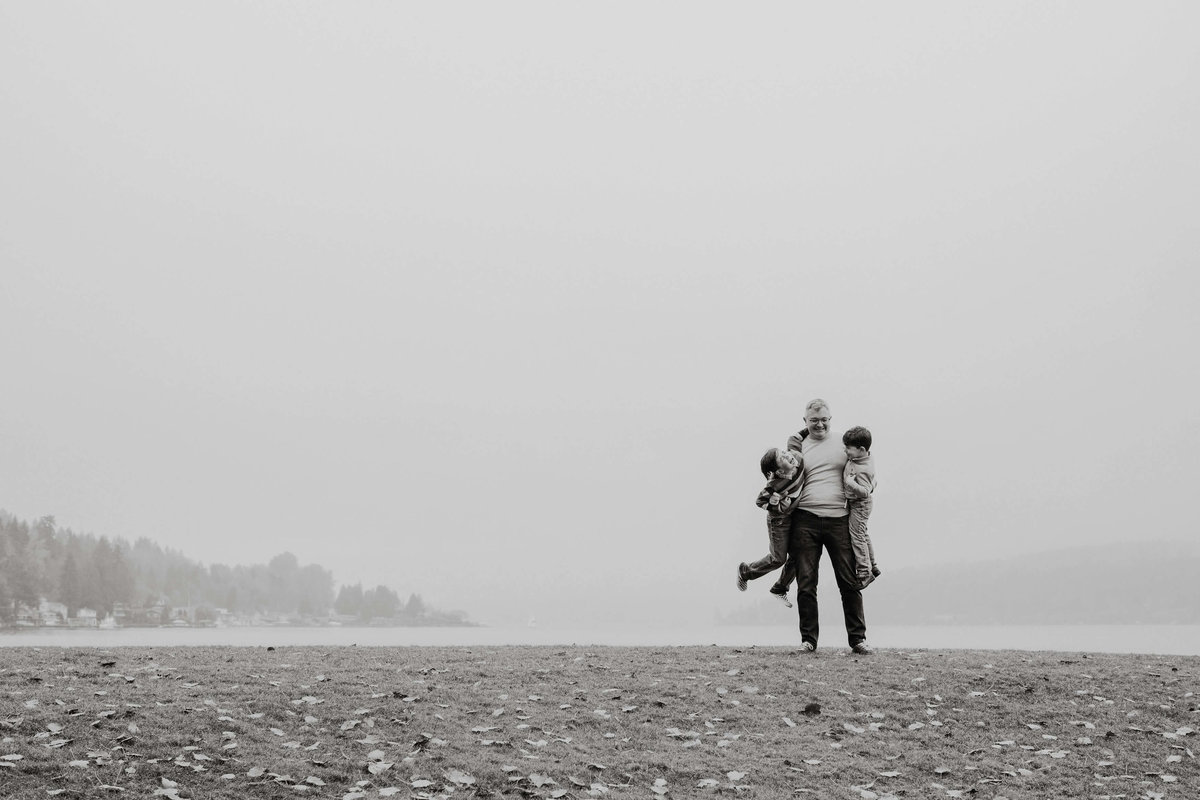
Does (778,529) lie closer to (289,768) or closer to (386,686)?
(386,686)

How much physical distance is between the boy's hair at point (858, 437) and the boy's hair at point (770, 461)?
1130 millimetres

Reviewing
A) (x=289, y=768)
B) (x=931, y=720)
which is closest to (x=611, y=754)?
(x=289, y=768)

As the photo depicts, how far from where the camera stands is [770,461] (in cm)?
1473

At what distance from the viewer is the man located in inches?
585

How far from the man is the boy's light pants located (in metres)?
0.09

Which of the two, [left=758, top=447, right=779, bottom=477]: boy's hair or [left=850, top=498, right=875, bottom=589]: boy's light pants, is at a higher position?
[left=758, top=447, right=779, bottom=477]: boy's hair

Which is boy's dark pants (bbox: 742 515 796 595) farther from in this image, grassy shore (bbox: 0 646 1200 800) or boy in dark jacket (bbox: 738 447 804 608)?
grassy shore (bbox: 0 646 1200 800)

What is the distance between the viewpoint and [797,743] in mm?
10391

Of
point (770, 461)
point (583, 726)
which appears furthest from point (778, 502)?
point (583, 726)

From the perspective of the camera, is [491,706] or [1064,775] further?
[491,706]

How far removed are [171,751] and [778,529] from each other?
9.24 metres

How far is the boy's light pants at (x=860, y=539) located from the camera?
14.8 meters

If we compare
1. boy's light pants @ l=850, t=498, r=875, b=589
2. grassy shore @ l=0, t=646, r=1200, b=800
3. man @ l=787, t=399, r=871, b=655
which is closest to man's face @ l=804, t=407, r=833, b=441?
man @ l=787, t=399, r=871, b=655

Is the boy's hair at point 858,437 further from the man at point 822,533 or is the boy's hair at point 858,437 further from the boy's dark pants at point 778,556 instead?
the boy's dark pants at point 778,556
